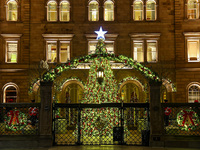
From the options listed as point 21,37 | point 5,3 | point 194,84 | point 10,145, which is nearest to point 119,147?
point 10,145

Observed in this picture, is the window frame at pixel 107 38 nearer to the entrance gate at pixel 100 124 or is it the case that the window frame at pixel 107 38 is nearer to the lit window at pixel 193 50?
the lit window at pixel 193 50

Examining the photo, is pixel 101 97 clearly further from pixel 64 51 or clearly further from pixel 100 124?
pixel 64 51

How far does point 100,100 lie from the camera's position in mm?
Answer: 15977

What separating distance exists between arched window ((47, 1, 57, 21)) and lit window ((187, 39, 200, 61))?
12.1 m

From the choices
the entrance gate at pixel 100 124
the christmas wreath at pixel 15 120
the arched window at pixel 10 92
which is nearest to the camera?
the christmas wreath at pixel 15 120

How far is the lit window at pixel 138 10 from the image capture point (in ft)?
89.6

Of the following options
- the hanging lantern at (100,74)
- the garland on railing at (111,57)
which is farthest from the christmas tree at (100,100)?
the garland on railing at (111,57)

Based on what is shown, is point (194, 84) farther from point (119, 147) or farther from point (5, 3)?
point (5, 3)

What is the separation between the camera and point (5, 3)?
27.4m

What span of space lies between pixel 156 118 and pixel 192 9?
16.6 metres

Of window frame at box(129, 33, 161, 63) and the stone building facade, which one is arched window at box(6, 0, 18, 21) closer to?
the stone building facade

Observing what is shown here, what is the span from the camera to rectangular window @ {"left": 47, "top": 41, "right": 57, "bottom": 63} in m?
27.0

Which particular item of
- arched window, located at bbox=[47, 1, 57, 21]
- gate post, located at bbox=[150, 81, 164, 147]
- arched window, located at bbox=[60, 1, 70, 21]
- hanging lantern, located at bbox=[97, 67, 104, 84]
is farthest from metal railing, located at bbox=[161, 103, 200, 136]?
arched window, located at bbox=[47, 1, 57, 21]

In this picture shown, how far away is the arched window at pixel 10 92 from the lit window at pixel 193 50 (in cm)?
1545
